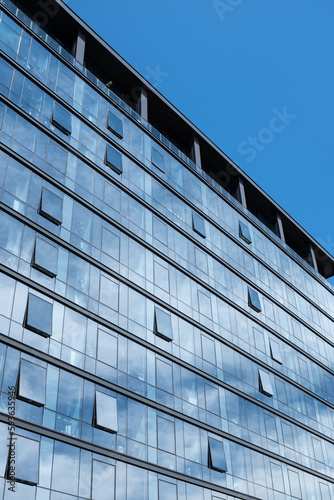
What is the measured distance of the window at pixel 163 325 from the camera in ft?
103

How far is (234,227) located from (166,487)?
21593mm

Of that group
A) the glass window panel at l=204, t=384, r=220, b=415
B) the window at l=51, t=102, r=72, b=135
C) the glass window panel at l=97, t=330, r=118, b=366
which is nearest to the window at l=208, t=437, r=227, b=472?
the glass window panel at l=204, t=384, r=220, b=415

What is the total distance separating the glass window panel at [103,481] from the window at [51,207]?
1110 centimetres

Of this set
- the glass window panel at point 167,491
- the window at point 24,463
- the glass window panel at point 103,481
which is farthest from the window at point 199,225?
the window at point 24,463

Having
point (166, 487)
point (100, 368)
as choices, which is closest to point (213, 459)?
point (166, 487)

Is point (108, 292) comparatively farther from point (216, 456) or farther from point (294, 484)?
point (294, 484)

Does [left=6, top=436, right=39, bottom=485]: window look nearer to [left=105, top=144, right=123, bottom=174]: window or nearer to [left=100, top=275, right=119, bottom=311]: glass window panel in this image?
[left=100, top=275, right=119, bottom=311]: glass window panel

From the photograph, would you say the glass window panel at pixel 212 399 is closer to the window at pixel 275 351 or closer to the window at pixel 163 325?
the window at pixel 163 325

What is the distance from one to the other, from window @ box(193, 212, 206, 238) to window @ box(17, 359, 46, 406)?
17618 mm

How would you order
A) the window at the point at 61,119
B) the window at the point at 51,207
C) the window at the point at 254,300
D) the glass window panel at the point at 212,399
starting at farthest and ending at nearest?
the window at the point at 254,300
the glass window panel at the point at 212,399
the window at the point at 61,119
the window at the point at 51,207

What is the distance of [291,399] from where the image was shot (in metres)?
40.5

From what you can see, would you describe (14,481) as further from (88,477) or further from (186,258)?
(186,258)

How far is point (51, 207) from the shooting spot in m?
28.7

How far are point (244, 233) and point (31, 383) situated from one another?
2496cm
